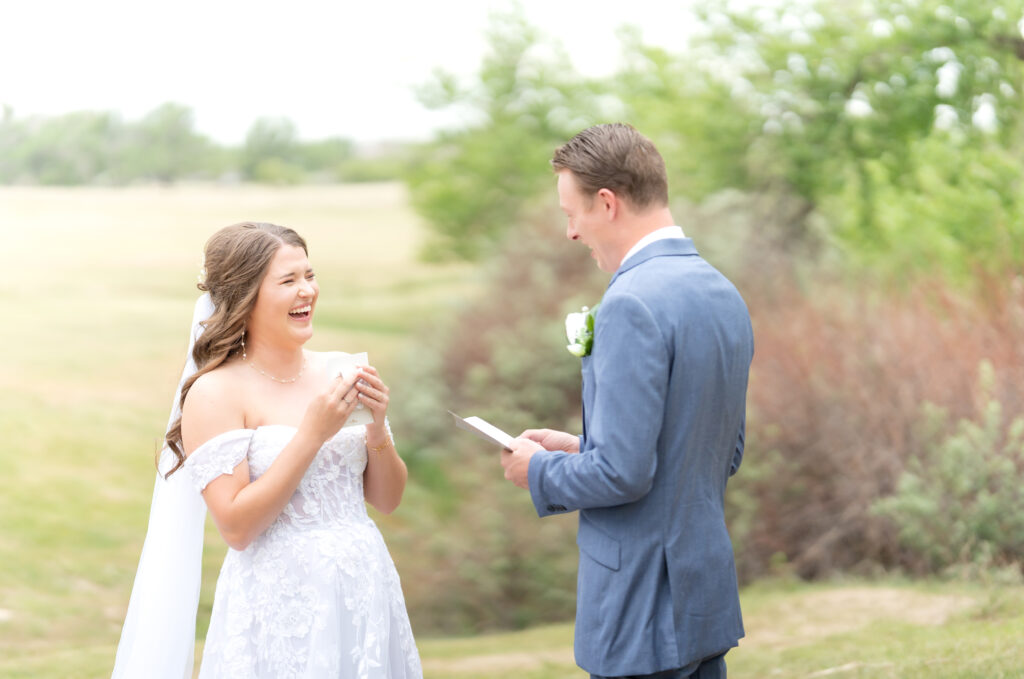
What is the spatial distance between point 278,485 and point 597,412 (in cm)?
94

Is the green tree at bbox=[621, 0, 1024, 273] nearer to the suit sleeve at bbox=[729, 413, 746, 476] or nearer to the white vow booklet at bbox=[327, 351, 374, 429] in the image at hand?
the suit sleeve at bbox=[729, 413, 746, 476]

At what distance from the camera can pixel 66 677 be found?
6.71 metres

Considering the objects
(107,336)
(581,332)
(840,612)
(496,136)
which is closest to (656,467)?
(581,332)

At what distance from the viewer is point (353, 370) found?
2.88 m

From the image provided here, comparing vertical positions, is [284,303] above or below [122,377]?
below

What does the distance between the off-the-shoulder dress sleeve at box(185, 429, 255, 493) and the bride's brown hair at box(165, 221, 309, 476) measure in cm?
20

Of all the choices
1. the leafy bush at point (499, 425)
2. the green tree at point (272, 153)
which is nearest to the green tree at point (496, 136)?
the green tree at point (272, 153)

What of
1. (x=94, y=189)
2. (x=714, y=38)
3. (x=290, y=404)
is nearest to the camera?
(x=290, y=404)

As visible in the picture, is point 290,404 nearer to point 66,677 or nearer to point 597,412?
point 597,412

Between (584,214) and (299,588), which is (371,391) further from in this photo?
(584,214)

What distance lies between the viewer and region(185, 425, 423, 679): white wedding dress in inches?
115

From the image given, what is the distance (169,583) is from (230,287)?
0.93 metres

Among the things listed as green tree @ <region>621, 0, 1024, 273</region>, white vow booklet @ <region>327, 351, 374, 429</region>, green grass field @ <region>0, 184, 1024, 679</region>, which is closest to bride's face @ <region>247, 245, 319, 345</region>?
white vow booklet @ <region>327, 351, 374, 429</region>

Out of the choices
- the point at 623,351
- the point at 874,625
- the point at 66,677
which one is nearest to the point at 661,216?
the point at 623,351
